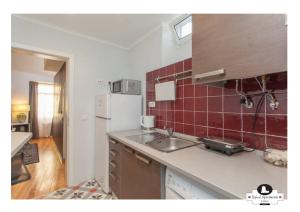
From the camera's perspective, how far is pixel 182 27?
6.26 feet

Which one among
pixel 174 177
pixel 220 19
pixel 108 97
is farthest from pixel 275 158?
pixel 108 97

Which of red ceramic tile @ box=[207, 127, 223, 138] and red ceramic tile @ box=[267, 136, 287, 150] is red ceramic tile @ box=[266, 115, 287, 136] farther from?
Answer: red ceramic tile @ box=[207, 127, 223, 138]

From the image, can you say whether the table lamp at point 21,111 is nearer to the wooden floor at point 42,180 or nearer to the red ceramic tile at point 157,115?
the wooden floor at point 42,180

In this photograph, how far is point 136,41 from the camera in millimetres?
2355

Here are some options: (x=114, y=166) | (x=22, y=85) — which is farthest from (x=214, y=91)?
(x=22, y=85)

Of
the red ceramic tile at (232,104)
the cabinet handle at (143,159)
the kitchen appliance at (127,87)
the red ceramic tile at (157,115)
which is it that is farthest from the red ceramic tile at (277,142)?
the kitchen appliance at (127,87)

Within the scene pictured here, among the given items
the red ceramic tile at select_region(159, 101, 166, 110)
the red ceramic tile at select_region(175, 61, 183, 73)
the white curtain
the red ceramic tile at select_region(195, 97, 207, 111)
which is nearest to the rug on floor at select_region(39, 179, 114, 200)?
the red ceramic tile at select_region(159, 101, 166, 110)

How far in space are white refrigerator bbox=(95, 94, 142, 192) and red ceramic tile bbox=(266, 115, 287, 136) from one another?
1530 millimetres

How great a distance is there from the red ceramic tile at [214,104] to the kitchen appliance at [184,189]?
2.28 feet

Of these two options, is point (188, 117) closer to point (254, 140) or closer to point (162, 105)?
point (162, 105)

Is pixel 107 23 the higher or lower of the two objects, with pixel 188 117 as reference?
higher

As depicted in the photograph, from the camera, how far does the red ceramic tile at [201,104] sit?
1.40 meters

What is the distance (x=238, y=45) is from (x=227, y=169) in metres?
0.65
